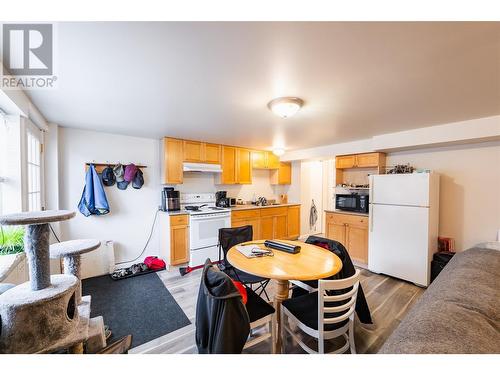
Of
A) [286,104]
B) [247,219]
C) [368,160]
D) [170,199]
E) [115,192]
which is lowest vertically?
[247,219]

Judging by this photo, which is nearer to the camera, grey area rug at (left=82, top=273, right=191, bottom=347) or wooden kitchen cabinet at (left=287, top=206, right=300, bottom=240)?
grey area rug at (left=82, top=273, right=191, bottom=347)

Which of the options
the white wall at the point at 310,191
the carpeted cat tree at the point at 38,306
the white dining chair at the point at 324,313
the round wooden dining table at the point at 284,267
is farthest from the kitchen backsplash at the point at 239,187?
the white dining chair at the point at 324,313

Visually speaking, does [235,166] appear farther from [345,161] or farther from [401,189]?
[401,189]

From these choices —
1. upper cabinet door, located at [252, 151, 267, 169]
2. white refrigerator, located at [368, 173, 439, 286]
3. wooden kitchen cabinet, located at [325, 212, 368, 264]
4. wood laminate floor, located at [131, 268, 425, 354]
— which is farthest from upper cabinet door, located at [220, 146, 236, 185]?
white refrigerator, located at [368, 173, 439, 286]

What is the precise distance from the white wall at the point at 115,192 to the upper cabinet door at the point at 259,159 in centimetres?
202

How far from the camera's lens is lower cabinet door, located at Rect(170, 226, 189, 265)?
3266 mm

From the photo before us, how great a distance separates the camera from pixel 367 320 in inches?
73.7

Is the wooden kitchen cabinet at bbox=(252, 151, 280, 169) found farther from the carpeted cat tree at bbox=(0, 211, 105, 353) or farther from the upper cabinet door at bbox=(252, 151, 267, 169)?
the carpeted cat tree at bbox=(0, 211, 105, 353)

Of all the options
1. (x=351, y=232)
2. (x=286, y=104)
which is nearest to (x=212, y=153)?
(x=286, y=104)

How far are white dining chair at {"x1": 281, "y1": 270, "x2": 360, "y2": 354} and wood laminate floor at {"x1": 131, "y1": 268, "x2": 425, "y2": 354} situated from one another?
0.23 metres

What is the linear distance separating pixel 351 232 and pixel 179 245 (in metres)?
3.02

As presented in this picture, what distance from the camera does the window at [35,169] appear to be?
229 cm

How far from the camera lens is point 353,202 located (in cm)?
372

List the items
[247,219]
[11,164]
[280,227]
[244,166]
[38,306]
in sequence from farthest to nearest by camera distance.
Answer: [280,227] → [244,166] → [247,219] → [11,164] → [38,306]
